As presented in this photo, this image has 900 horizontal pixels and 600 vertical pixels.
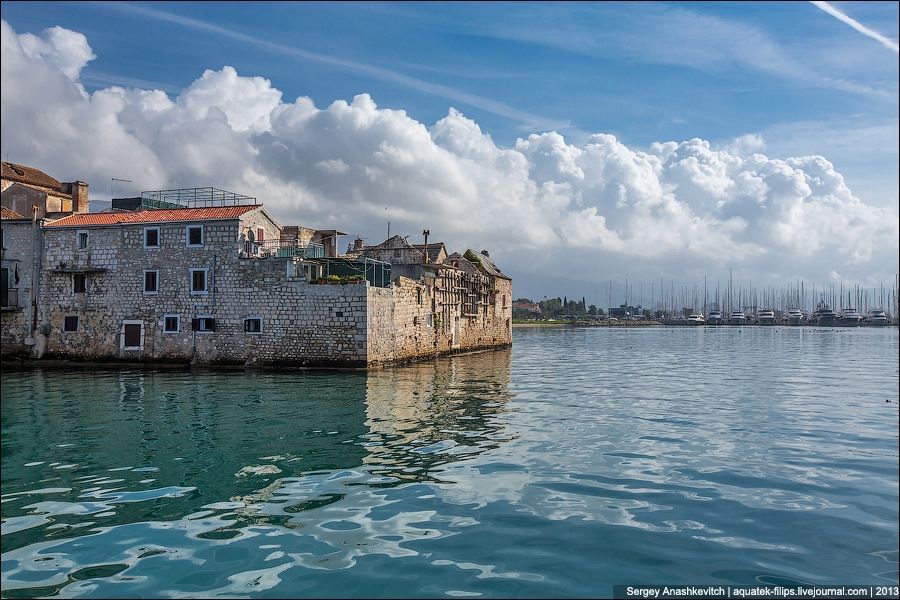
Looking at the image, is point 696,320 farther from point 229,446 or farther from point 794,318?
point 229,446

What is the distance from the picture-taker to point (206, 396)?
2220 cm

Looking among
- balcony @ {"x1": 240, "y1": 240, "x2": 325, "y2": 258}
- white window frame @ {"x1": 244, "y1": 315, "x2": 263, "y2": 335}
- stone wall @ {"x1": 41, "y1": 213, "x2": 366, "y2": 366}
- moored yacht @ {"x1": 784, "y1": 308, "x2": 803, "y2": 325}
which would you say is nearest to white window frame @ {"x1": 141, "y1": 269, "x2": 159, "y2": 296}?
stone wall @ {"x1": 41, "y1": 213, "x2": 366, "y2": 366}

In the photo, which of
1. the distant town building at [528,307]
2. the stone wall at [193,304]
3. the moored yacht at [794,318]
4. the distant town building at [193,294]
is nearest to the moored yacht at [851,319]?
the moored yacht at [794,318]

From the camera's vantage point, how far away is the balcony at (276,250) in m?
33.1

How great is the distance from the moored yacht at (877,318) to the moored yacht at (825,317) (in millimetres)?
5697

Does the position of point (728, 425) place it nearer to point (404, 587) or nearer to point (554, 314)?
point (404, 587)

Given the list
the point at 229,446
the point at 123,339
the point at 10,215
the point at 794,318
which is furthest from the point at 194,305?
the point at 794,318

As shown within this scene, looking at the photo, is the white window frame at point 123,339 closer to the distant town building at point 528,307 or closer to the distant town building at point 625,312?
the distant town building at point 528,307

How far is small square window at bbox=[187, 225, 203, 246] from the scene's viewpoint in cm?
3316

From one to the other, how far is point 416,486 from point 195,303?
26429 millimetres

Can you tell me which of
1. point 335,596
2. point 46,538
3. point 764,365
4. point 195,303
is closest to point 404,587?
point 335,596

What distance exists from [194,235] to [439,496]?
27.5 meters

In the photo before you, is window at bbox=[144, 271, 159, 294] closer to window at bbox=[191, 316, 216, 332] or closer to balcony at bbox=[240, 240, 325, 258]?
window at bbox=[191, 316, 216, 332]

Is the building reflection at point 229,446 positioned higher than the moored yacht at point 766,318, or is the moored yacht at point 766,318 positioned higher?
the moored yacht at point 766,318
